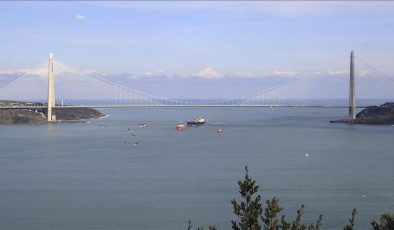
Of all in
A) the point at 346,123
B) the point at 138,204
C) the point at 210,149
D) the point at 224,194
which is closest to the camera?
the point at 138,204

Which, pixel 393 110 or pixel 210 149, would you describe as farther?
pixel 393 110

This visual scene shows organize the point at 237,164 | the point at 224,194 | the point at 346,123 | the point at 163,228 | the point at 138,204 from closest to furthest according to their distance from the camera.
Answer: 1. the point at 163,228
2. the point at 138,204
3. the point at 224,194
4. the point at 237,164
5. the point at 346,123

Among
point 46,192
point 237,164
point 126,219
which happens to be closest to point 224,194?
point 126,219

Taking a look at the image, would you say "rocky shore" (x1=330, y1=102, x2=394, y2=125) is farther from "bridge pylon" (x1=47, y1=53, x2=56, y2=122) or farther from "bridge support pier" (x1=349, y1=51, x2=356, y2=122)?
"bridge pylon" (x1=47, y1=53, x2=56, y2=122)

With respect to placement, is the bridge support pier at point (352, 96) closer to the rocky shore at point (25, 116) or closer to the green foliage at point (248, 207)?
the rocky shore at point (25, 116)

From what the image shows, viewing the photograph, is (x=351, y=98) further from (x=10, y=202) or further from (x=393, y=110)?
(x=10, y=202)

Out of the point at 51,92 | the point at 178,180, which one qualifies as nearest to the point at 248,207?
the point at 178,180

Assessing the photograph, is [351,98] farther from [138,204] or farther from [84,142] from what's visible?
[138,204]
